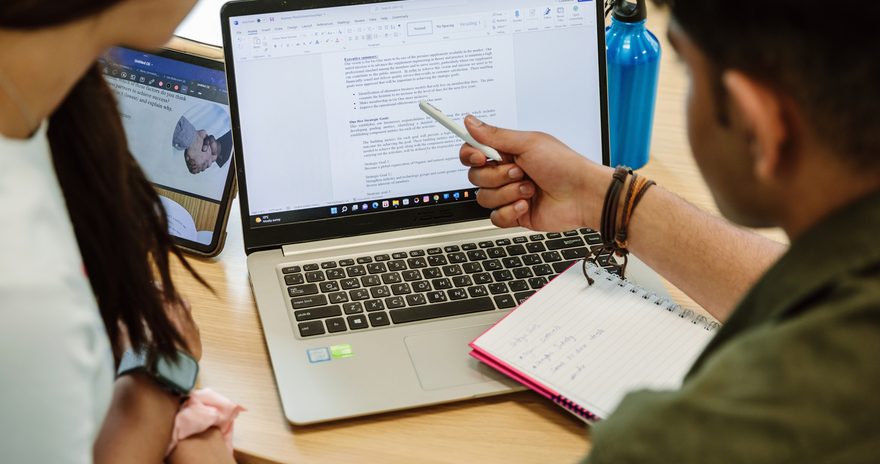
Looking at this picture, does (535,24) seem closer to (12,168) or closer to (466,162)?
(466,162)

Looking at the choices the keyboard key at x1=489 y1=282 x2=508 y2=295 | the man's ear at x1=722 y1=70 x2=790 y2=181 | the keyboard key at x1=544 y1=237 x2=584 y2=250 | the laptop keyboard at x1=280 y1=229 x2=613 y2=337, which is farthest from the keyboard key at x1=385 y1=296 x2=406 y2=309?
the man's ear at x1=722 y1=70 x2=790 y2=181

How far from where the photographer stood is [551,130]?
123 cm

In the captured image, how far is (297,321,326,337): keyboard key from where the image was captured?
1049mm

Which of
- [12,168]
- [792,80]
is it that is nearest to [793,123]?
[792,80]

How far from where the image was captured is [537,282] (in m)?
1.13

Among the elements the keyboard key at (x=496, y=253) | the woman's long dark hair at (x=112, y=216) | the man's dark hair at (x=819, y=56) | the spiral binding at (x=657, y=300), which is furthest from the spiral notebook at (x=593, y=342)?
the man's dark hair at (x=819, y=56)

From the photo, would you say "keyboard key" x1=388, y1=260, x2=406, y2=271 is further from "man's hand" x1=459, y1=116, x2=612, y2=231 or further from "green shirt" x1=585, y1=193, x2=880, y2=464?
"green shirt" x1=585, y1=193, x2=880, y2=464

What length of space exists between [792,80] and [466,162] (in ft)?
2.02

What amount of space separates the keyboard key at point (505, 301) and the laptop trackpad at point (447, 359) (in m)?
0.04

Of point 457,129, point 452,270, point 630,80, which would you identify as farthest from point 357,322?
point 630,80

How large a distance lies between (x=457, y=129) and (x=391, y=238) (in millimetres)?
163

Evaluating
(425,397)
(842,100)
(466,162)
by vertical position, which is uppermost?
(842,100)

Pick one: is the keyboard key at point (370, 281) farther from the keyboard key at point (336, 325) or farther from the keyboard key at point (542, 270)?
the keyboard key at point (542, 270)

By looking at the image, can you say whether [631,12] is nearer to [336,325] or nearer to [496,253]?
[496,253]
